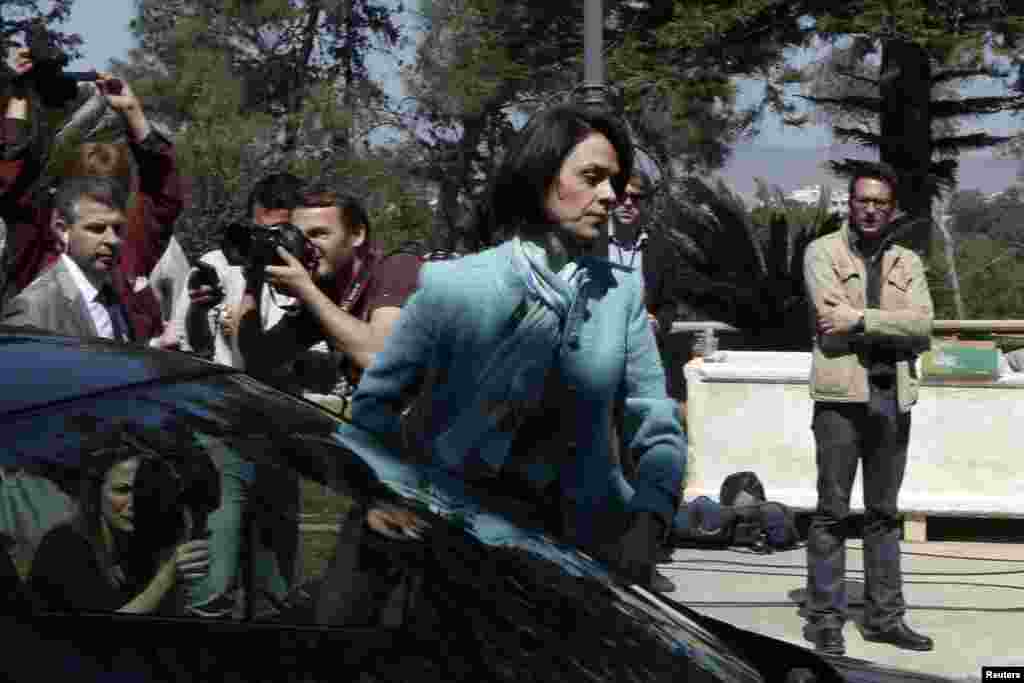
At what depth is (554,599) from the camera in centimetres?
294

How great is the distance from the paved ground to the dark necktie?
316 centimetres

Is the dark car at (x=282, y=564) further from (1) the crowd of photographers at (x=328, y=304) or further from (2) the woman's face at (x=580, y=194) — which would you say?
(2) the woman's face at (x=580, y=194)

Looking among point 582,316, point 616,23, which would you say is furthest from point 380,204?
point 582,316

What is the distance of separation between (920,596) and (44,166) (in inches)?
169

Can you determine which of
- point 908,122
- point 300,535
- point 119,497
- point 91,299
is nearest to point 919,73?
point 908,122

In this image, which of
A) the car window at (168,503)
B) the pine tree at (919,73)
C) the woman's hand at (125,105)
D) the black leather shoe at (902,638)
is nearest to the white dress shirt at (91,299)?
the woman's hand at (125,105)

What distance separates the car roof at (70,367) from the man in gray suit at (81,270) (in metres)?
1.66

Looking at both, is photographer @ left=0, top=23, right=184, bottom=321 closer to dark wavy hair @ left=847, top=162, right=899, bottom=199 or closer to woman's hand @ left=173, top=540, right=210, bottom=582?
dark wavy hair @ left=847, top=162, right=899, bottom=199

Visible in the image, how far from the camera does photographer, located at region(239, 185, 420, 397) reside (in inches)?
168

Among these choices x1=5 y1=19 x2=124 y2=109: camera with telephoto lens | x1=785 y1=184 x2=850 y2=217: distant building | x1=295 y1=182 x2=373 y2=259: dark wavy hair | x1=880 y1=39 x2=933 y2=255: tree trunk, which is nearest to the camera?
x1=295 y1=182 x2=373 y2=259: dark wavy hair

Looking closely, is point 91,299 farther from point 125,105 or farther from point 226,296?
point 125,105

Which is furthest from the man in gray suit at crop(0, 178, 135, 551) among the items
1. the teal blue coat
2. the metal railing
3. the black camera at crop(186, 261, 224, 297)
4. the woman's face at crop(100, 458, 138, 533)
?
the metal railing

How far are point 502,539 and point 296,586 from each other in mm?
516

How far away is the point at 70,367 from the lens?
2.77 meters
